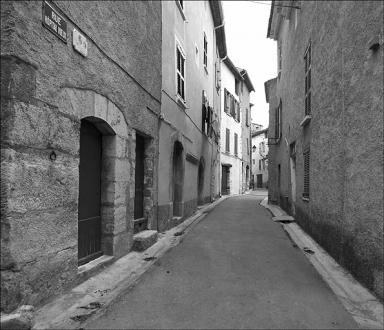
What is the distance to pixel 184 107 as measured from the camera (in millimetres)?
10062

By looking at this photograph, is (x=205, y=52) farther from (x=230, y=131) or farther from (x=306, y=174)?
(x=230, y=131)

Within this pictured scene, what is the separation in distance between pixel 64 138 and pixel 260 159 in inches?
1604

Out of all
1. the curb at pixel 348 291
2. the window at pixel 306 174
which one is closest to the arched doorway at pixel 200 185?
the window at pixel 306 174

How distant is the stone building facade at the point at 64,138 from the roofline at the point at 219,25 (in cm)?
1164

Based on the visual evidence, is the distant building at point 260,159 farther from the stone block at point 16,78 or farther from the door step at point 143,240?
the stone block at point 16,78

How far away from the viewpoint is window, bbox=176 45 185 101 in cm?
956

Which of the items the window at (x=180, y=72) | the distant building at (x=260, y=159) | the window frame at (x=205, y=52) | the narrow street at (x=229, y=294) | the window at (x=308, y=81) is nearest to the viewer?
the narrow street at (x=229, y=294)

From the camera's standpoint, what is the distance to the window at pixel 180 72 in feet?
31.4

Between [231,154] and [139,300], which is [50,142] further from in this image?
[231,154]

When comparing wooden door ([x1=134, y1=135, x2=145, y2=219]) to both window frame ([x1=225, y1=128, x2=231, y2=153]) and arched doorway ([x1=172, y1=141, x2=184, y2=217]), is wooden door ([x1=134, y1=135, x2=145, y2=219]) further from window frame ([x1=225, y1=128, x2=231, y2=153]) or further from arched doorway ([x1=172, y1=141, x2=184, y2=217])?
window frame ([x1=225, y1=128, x2=231, y2=153])

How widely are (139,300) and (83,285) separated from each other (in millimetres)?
726

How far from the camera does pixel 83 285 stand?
401 centimetres

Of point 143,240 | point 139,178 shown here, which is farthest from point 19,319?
point 139,178

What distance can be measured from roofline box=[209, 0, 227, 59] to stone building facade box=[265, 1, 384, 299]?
8.37 metres
